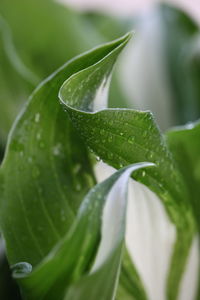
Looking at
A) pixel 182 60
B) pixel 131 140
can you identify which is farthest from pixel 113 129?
pixel 182 60

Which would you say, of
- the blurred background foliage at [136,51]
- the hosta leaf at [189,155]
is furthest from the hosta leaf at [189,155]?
the blurred background foliage at [136,51]

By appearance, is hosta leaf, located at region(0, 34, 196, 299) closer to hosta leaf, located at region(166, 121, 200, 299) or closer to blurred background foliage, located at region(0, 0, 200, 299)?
hosta leaf, located at region(166, 121, 200, 299)

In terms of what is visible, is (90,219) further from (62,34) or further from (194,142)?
(62,34)

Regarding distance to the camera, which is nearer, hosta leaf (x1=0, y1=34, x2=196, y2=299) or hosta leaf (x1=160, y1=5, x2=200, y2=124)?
hosta leaf (x1=0, y1=34, x2=196, y2=299)

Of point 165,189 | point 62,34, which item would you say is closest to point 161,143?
point 165,189

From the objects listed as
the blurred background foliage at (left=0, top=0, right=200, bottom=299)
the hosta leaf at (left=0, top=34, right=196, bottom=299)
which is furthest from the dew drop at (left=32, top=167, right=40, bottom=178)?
the blurred background foliage at (left=0, top=0, right=200, bottom=299)

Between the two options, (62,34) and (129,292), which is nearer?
(129,292)

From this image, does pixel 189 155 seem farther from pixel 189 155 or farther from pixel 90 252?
pixel 90 252
